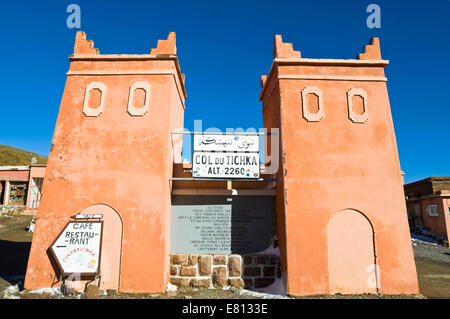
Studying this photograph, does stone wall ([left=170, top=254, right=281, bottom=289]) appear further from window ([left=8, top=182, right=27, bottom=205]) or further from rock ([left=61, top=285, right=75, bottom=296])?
window ([left=8, top=182, right=27, bottom=205])

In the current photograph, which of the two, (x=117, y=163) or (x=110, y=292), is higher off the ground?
(x=117, y=163)

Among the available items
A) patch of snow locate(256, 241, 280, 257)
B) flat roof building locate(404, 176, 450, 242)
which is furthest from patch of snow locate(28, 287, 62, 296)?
flat roof building locate(404, 176, 450, 242)

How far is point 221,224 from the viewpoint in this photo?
8.89 meters

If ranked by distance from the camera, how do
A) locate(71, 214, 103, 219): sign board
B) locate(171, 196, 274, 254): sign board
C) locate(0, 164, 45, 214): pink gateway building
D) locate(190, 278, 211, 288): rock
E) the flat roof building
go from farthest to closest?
locate(0, 164, 45, 214): pink gateway building, the flat roof building, locate(171, 196, 274, 254): sign board, locate(190, 278, 211, 288): rock, locate(71, 214, 103, 219): sign board

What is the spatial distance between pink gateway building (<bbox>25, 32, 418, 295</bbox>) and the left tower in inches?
1.3

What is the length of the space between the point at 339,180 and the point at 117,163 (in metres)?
6.65

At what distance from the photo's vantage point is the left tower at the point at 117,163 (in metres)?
7.66

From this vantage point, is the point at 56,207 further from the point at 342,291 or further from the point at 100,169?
the point at 342,291

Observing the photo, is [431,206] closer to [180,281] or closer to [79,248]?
[180,281]

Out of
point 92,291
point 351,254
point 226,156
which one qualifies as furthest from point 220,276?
point 351,254

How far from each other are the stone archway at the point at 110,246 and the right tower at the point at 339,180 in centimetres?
468

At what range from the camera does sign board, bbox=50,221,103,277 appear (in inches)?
294

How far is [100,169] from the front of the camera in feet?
27.2

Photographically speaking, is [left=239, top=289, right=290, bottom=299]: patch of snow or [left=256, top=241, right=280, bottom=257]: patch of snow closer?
[left=239, top=289, right=290, bottom=299]: patch of snow
